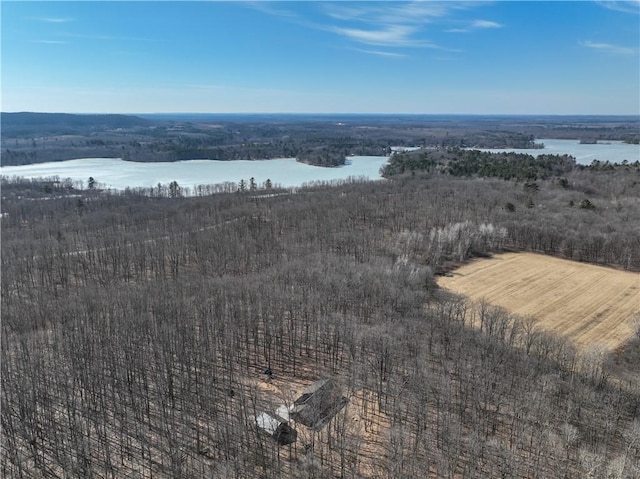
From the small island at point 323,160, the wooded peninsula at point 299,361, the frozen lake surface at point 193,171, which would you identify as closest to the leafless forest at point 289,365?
the wooded peninsula at point 299,361

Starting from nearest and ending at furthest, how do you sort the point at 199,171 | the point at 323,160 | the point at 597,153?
the point at 199,171 → the point at 323,160 → the point at 597,153

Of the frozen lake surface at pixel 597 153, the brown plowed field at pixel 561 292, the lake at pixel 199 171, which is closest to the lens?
the brown plowed field at pixel 561 292

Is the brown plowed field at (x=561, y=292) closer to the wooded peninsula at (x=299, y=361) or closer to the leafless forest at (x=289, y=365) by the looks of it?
the wooded peninsula at (x=299, y=361)

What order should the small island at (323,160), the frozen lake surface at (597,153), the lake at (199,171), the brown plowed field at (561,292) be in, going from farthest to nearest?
the small island at (323,160)
the frozen lake surface at (597,153)
the lake at (199,171)
the brown plowed field at (561,292)

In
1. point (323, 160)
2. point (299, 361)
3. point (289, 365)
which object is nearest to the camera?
point (289, 365)

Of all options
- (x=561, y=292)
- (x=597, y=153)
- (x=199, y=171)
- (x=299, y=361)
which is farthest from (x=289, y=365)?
(x=597, y=153)

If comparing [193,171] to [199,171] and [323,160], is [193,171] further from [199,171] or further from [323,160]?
[323,160]

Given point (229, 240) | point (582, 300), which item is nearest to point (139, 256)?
point (229, 240)
